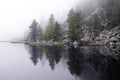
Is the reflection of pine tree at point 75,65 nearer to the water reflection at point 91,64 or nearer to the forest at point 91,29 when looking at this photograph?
the water reflection at point 91,64

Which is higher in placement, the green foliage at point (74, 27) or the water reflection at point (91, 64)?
the green foliage at point (74, 27)

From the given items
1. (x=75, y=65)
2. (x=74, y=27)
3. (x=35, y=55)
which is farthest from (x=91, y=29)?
(x=75, y=65)

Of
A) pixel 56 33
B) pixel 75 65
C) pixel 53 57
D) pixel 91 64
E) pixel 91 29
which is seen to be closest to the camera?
pixel 75 65

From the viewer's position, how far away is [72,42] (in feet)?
256

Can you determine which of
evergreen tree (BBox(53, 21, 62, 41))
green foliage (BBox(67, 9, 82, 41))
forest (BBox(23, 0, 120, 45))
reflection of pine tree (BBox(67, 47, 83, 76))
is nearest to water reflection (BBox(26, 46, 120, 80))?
reflection of pine tree (BBox(67, 47, 83, 76))

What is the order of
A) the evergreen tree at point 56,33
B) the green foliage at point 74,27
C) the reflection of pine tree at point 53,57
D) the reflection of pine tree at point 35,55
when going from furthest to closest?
the evergreen tree at point 56,33 → the green foliage at point 74,27 → the reflection of pine tree at point 35,55 → the reflection of pine tree at point 53,57

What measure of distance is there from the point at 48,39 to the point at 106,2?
30287 mm

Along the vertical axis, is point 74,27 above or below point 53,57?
above

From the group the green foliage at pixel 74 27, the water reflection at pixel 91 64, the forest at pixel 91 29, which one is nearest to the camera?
the water reflection at pixel 91 64

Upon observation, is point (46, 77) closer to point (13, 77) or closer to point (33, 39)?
point (13, 77)

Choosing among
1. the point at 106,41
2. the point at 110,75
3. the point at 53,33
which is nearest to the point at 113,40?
the point at 106,41

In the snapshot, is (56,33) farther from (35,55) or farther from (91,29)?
(35,55)

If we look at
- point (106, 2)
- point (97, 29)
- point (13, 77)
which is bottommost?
point (13, 77)

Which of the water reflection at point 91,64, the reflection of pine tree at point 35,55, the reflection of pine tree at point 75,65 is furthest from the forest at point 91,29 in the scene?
the reflection of pine tree at point 75,65
